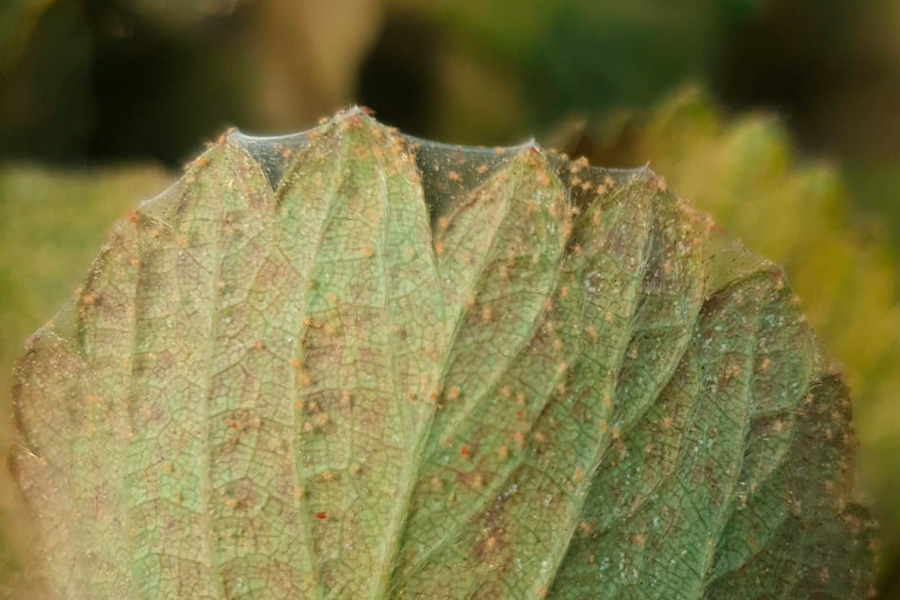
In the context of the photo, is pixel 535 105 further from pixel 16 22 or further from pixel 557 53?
pixel 16 22

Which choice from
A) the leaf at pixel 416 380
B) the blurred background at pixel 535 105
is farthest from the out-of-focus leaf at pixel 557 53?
the leaf at pixel 416 380

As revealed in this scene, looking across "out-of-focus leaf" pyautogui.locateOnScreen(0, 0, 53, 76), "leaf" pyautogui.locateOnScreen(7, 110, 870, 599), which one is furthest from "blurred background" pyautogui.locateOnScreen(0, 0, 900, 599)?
"leaf" pyautogui.locateOnScreen(7, 110, 870, 599)

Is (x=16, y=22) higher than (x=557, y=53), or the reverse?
(x=557, y=53)

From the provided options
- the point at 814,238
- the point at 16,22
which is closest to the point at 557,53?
the point at 814,238

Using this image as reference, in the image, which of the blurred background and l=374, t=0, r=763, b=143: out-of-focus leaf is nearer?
the blurred background

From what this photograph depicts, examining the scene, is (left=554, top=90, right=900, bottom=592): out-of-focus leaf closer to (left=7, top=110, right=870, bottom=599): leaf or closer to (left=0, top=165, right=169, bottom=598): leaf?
(left=7, top=110, right=870, bottom=599): leaf

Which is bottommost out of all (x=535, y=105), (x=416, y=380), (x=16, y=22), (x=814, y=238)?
(x=416, y=380)

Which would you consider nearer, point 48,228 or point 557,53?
point 48,228

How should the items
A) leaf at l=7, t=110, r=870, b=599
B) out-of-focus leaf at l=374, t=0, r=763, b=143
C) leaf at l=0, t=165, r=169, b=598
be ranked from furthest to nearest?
out-of-focus leaf at l=374, t=0, r=763, b=143
leaf at l=0, t=165, r=169, b=598
leaf at l=7, t=110, r=870, b=599
